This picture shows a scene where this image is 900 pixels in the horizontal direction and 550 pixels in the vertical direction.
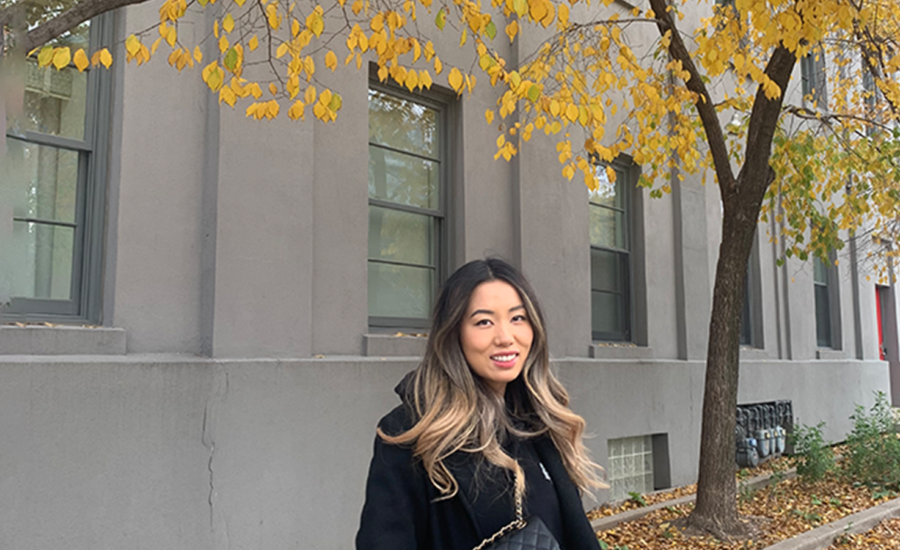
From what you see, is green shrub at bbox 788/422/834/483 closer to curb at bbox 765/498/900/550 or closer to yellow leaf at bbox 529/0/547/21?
curb at bbox 765/498/900/550

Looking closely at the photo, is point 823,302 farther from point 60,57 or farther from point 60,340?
point 60,57

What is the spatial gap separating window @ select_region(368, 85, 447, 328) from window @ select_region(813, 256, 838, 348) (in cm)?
991

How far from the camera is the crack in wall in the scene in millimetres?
5227

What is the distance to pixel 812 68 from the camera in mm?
14727

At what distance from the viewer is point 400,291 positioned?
23.4 ft

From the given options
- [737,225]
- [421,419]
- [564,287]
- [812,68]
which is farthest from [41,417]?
[812,68]

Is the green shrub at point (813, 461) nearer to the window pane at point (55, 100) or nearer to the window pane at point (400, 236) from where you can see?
the window pane at point (400, 236)

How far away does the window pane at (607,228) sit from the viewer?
9.51 meters

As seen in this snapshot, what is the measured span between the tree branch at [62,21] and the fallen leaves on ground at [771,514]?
581 centimetres

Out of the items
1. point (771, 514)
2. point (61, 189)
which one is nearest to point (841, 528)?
point (771, 514)

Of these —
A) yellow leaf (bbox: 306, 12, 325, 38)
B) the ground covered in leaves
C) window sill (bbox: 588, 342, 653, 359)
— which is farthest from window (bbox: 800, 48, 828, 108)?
yellow leaf (bbox: 306, 12, 325, 38)

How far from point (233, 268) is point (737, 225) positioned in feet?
15.4

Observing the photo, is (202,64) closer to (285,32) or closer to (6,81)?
(285,32)

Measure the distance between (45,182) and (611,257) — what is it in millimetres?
6793
